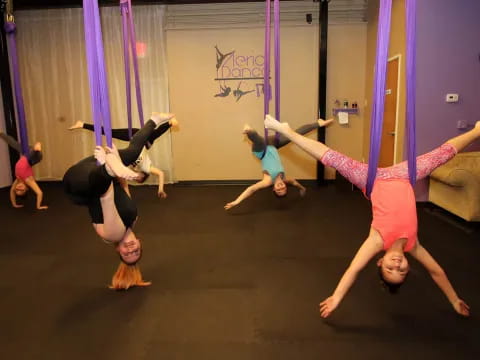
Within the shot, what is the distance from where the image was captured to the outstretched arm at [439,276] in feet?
7.64

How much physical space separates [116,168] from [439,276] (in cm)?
203

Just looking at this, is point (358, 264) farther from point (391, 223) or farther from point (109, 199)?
point (109, 199)

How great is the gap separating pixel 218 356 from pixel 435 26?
440 cm

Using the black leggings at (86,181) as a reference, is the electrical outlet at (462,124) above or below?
above

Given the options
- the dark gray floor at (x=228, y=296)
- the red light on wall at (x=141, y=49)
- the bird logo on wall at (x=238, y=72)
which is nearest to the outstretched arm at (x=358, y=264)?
the dark gray floor at (x=228, y=296)

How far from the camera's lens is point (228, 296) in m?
2.76

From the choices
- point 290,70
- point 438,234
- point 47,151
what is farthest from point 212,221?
point 47,151

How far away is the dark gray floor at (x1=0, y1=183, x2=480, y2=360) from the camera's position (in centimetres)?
219

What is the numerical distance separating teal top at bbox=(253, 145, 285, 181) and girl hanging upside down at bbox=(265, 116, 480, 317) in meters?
2.04

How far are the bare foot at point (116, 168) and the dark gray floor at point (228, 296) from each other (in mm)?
975


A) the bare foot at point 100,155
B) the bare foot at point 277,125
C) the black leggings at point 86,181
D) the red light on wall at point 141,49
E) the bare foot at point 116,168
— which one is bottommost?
the black leggings at point 86,181

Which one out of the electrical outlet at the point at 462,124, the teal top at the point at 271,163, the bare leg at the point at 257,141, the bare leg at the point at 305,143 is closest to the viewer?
the bare leg at the point at 305,143

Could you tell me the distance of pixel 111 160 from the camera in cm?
218

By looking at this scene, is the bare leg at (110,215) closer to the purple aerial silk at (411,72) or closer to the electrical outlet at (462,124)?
the purple aerial silk at (411,72)
